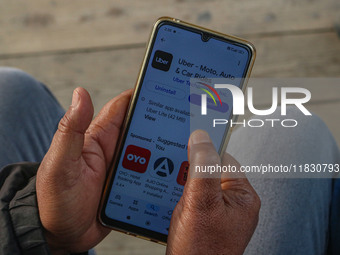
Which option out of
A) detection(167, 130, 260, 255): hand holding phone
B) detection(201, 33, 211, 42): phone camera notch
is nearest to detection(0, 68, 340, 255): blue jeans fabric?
detection(167, 130, 260, 255): hand holding phone

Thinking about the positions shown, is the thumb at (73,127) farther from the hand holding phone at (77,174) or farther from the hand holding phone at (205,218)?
the hand holding phone at (205,218)

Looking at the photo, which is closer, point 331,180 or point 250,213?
point 250,213

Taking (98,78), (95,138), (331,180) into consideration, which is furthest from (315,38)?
(95,138)

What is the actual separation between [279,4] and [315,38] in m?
0.13

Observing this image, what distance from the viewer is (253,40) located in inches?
41.4

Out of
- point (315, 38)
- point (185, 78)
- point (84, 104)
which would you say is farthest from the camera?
point (315, 38)

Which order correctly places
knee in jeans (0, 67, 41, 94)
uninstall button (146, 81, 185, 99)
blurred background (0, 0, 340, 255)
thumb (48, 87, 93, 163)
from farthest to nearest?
blurred background (0, 0, 340, 255) → knee in jeans (0, 67, 41, 94) → uninstall button (146, 81, 185, 99) → thumb (48, 87, 93, 163)

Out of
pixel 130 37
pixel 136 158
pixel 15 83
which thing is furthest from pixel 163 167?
pixel 130 37

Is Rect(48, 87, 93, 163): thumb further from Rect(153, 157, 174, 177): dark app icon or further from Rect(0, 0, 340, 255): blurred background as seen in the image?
Rect(0, 0, 340, 255): blurred background

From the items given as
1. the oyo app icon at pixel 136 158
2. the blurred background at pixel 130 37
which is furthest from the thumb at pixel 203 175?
the blurred background at pixel 130 37

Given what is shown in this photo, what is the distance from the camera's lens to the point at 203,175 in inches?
19.4

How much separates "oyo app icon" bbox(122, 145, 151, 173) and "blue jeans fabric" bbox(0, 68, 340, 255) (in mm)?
203

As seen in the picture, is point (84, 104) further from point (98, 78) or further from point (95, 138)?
point (98, 78)

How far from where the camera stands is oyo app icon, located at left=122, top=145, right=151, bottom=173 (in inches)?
23.4
